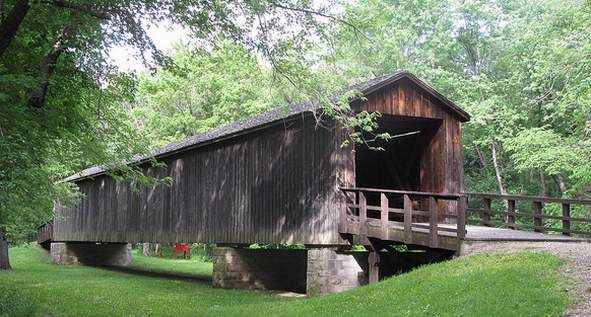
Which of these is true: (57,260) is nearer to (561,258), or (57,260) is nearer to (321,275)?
(321,275)

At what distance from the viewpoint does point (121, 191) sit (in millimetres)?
24953

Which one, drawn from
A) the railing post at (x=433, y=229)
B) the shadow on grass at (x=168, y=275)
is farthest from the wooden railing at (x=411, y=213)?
the shadow on grass at (x=168, y=275)

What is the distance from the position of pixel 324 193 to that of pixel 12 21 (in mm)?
8978

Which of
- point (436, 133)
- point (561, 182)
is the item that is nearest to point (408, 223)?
point (436, 133)

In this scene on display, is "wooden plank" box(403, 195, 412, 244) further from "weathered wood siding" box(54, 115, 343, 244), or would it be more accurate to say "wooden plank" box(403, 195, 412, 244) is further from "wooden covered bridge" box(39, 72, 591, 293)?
"weathered wood siding" box(54, 115, 343, 244)

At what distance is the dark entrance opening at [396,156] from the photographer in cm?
1831

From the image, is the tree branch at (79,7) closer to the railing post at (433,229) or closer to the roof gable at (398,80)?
the roof gable at (398,80)

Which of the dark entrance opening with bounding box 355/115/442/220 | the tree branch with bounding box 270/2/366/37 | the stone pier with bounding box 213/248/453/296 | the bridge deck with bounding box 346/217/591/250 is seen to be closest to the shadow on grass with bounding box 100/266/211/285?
the stone pier with bounding box 213/248/453/296

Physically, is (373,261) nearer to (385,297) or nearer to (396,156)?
(385,297)

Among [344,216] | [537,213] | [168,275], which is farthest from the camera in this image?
[168,275]

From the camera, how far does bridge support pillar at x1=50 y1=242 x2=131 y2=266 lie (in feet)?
100

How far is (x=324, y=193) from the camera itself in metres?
16.2

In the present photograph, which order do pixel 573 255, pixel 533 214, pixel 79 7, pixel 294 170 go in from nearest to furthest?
pixel 79 7, pixel 573 255, pixel 533 214, pixel 294 170

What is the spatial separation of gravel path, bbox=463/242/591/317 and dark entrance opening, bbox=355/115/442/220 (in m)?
5.68
